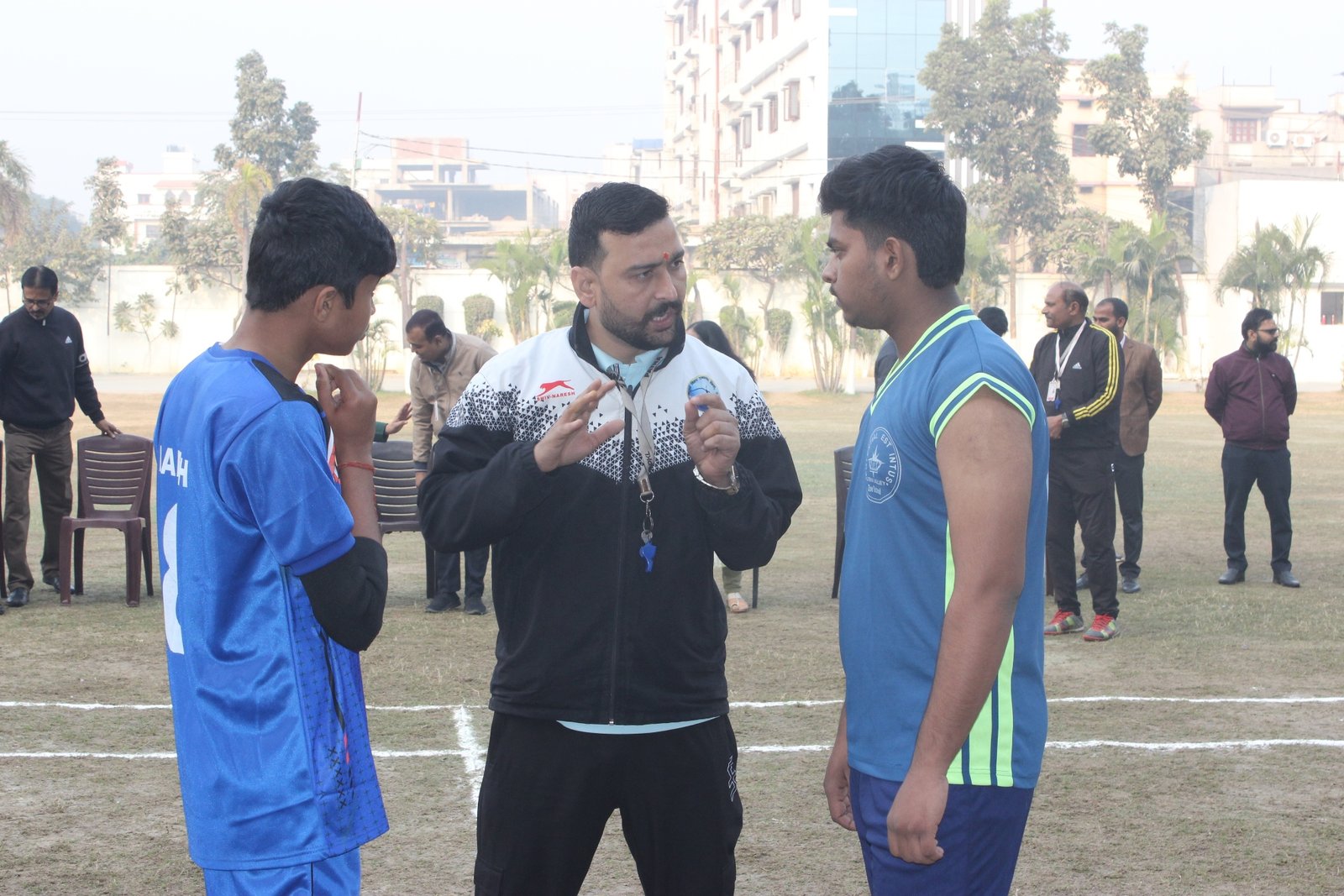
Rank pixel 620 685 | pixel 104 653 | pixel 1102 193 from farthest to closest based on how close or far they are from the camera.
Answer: pixel 1102 193
pixel 104 653
pixel 620 685

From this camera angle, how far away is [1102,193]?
244 ft

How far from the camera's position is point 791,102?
73062mm

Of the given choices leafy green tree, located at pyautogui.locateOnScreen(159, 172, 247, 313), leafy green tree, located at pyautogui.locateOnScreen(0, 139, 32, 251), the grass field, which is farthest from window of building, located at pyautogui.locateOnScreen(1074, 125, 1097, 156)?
the grass field

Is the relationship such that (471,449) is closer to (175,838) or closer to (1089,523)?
(175,838)

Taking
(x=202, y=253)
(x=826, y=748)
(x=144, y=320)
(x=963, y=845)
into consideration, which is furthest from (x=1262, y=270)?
(x=963, y=845)

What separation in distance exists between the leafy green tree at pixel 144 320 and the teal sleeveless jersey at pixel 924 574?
2022 inches

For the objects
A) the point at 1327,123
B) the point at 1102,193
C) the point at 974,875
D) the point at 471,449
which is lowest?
the point at 974,875

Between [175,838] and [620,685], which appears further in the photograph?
[175,838]

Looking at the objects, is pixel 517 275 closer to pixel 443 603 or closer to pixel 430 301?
pixel 430 301

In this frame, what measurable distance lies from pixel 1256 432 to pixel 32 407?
31.0 feet

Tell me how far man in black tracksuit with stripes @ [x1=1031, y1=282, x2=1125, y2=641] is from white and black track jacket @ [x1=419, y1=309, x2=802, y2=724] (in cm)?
615

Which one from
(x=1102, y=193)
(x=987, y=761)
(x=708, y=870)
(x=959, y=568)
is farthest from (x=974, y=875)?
(x=1102, y=193)

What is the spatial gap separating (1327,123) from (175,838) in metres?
109

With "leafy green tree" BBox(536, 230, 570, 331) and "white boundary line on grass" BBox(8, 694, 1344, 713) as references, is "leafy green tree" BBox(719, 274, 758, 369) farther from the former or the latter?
"white boundary line on grass" BBox(8, 694, 1344, 713)
